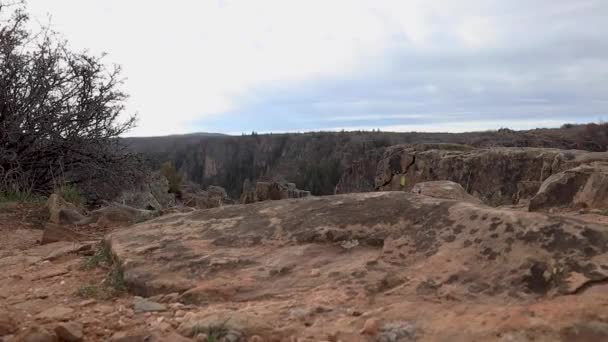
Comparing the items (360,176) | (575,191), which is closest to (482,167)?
(575,191)

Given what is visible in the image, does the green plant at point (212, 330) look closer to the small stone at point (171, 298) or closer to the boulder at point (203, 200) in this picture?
the small stone at point (171, 298)

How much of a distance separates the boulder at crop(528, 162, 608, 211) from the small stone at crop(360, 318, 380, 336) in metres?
2.61

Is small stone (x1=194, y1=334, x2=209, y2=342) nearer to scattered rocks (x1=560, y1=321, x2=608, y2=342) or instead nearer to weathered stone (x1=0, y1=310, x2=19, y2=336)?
weathered stone (x1=0, y1=310, x2=19, y2=336)

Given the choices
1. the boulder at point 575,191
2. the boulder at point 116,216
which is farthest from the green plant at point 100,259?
the boulder at point 575,191

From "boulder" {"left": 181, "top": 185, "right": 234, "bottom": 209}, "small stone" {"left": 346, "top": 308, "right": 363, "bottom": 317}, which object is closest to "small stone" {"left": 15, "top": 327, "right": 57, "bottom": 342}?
"small stone" {"left": 346, "top": 308, "right": 363, "bottom": 317}

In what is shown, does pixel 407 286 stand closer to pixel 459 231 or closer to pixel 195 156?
pixel 459 231

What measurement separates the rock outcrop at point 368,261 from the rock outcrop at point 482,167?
12.9 feet

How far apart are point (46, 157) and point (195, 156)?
230 ft

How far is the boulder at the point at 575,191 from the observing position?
3908mm

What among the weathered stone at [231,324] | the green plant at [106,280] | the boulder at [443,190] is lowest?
the green plant at [106,280]

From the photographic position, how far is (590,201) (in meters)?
3.91

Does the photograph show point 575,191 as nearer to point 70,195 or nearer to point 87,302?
point 87,302

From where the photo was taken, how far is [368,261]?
235cm

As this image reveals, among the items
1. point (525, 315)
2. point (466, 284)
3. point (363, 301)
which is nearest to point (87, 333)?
point (363, 301)
